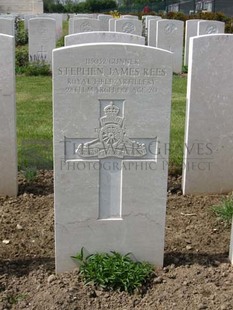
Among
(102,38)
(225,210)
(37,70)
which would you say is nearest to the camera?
(225,210)

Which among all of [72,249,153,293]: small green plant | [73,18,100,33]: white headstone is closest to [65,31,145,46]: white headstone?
[72,249,153,293]: small green plant

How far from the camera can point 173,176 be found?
5.56 metres

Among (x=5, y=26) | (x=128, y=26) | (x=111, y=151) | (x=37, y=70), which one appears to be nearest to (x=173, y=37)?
(x=128, y=26)

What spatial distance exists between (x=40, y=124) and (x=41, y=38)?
6.38 m

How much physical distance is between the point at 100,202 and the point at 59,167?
0.37 metres

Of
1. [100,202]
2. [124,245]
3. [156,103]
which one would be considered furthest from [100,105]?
[124,245]

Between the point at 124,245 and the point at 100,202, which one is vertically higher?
the point at 100,202

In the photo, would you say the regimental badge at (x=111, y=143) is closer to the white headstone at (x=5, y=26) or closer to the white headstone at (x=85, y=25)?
the white headstone at (x=5, y=26)

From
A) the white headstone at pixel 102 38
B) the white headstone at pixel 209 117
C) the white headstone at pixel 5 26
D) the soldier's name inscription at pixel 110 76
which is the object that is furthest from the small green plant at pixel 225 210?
the white headstone at pixel 5 26

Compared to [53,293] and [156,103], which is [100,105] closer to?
[156,103]

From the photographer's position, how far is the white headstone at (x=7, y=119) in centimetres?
462

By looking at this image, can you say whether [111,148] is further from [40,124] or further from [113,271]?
[40,124]

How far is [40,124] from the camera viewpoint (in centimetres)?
762

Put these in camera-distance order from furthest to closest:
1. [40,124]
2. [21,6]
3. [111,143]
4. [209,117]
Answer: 1. [21,6]
2. [40,124]
3. [209,117]
4. [111,143]
